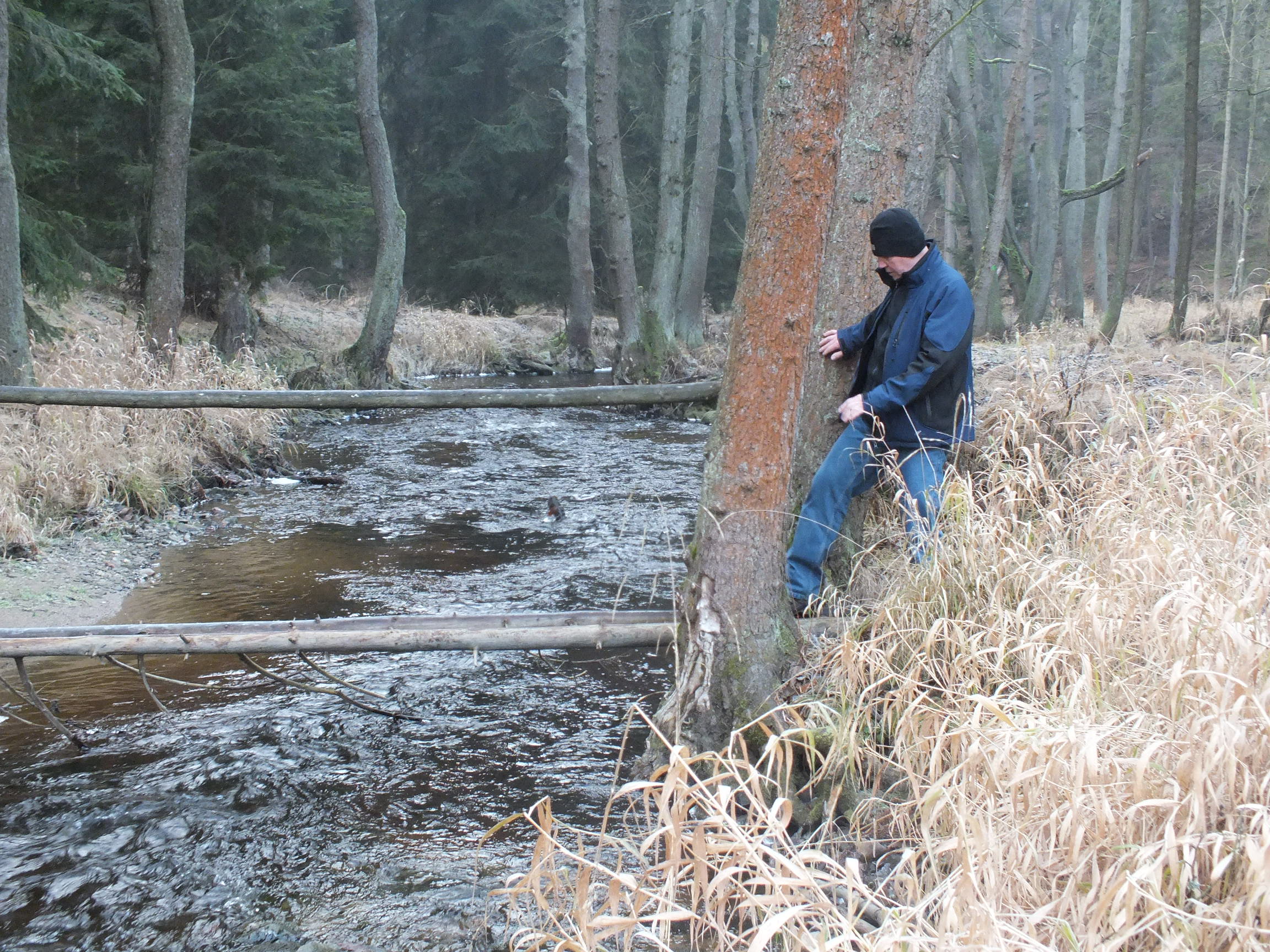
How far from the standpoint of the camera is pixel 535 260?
2938 centimetres

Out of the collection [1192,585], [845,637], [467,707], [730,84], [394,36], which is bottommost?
[467,707]

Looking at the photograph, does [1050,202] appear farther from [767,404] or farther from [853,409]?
[767,404]

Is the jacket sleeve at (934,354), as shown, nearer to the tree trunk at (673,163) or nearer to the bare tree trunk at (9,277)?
the bare tree trunk at (9,277)

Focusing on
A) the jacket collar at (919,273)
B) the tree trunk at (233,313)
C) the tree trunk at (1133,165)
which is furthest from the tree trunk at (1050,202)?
the jacket collar at (919,273)

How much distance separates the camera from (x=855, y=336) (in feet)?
15.0

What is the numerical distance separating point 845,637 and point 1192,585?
43.5 inches

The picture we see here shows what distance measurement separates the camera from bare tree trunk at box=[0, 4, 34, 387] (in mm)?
8273

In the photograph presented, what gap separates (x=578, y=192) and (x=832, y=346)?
17852 mm

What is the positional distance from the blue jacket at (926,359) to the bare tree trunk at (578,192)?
16629 millimetres

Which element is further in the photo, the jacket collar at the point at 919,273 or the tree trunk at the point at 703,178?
the tree trunk at the point at 703,178

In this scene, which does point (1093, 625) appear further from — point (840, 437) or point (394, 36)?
point (394, 36)

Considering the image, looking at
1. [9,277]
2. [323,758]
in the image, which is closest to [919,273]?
[323,758]

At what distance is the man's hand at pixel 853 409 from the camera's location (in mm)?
4348

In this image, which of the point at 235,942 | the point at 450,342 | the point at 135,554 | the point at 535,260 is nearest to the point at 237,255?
the point at 450,342
